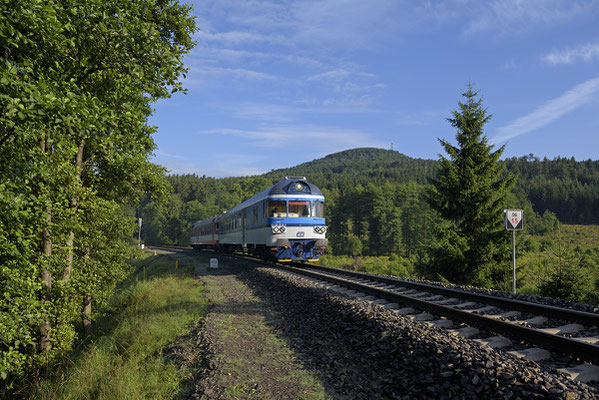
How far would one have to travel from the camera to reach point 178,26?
12.8 meters

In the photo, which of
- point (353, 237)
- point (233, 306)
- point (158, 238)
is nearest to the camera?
point (233, 306)

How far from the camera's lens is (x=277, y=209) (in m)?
17.0

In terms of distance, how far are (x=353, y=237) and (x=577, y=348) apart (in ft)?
241

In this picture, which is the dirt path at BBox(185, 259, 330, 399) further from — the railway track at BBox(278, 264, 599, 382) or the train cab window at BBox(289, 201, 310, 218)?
the train cab window at BBox(289, 201, 310, 218)

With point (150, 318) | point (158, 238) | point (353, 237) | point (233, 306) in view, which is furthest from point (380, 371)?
point (158, 238)

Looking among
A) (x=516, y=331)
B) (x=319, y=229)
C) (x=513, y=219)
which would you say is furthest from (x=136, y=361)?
(x=513, y=219)

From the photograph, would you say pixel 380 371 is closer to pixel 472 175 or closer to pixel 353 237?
pixel 472 175

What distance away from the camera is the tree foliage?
15.0 ft

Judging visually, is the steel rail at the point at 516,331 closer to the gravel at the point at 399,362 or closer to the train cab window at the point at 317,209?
the gravel at the point at 399,362

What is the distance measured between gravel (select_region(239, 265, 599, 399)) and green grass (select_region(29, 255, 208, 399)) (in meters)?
2.19

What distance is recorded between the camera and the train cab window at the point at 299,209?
17.1m

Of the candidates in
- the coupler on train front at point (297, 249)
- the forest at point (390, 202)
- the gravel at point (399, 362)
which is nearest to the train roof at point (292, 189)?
the coupler on train front at point (297, 249)

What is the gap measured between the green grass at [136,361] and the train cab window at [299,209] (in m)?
5.93

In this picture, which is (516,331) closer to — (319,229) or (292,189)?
(319,229)
